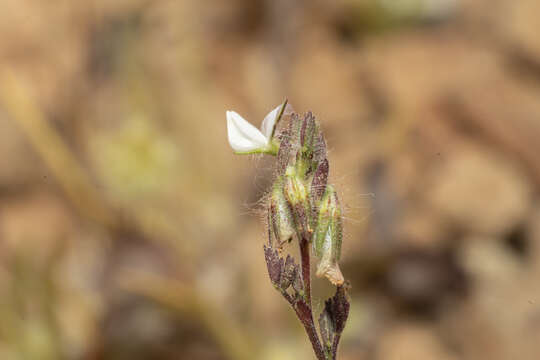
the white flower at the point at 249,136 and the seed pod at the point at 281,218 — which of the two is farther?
the white flower at the point at 249,136

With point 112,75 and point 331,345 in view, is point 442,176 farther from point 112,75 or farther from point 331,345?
point 331,345

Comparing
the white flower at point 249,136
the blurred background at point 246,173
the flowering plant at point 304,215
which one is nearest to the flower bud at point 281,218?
the flowering plant at point 304,215

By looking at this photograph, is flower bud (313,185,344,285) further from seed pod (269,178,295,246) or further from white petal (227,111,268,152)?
white petal (227,111,268,152)

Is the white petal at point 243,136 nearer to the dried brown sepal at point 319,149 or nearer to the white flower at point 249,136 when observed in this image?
the white flower at point 249,136

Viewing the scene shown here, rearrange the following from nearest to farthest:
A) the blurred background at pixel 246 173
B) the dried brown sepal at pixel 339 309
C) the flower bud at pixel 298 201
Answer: the flower bud at pixel 298 201, the dried brown sepal at pixel 339 309, the blurred background at pixel 246 173

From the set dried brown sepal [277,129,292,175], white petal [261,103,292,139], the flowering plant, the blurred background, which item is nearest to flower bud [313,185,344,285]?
the flowering plant

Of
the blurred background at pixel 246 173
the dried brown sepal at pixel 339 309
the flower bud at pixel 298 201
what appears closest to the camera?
the flower bud at pixel 298 201

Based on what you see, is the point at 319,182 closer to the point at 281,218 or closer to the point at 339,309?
the point at 281,218

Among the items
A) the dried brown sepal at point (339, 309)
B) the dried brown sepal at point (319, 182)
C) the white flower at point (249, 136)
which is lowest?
the dried brown sepal at point (339, 309)
